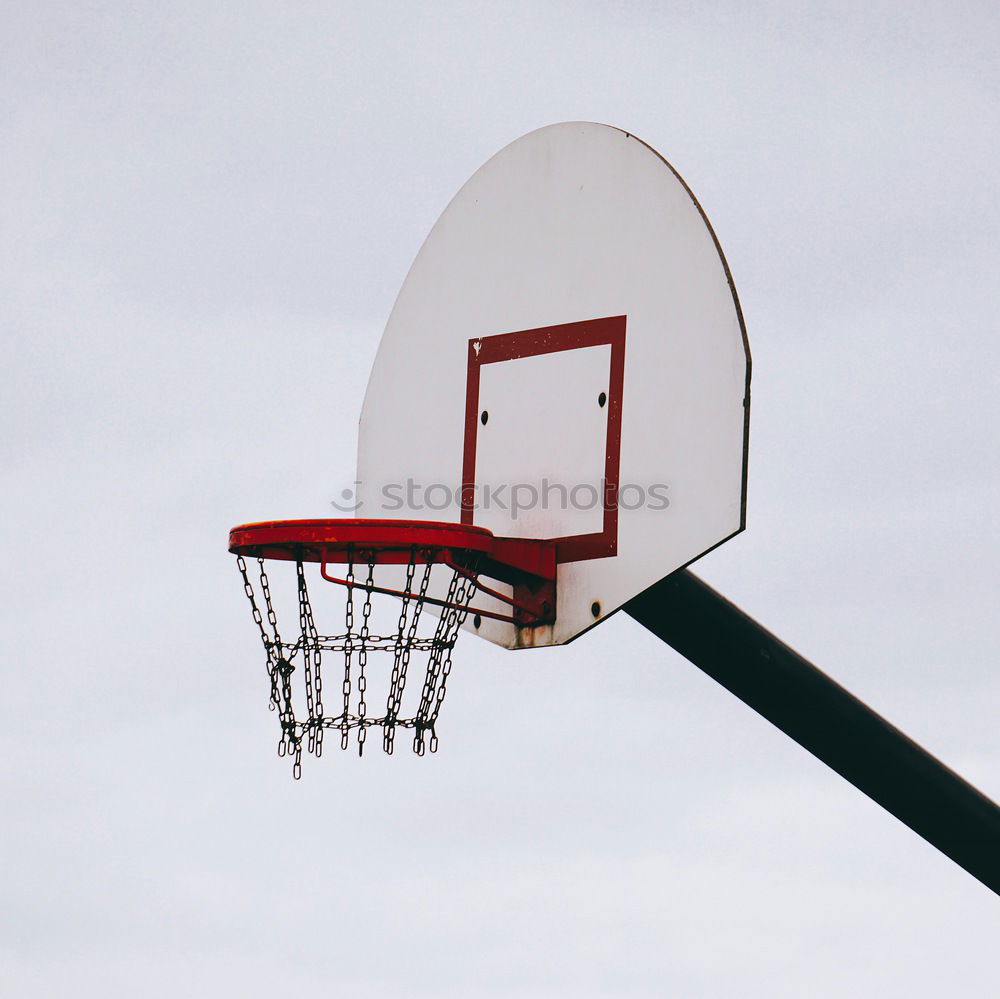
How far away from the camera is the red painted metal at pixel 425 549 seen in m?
4.69

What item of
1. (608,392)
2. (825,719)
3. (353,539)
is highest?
(608,392)

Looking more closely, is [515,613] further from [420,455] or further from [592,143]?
[592,143]

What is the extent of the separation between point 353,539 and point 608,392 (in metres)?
0.99

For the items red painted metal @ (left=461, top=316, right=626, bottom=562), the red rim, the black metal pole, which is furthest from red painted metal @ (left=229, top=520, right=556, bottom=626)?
the black metal pole

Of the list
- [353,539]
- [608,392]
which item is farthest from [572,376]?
[353,539]

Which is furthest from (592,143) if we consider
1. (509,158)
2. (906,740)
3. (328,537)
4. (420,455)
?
(906,740)

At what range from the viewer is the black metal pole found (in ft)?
16.6

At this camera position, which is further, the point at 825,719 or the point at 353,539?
the point at 825,719

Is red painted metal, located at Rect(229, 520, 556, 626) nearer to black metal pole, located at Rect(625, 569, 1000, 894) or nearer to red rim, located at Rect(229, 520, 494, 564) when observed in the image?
red rim, located at Rect(229, 520, 494, 564)

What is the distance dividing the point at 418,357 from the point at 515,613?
110 cm

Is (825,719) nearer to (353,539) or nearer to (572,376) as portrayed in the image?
(572,376)

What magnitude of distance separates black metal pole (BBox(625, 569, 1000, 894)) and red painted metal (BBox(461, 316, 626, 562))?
0.79 ft

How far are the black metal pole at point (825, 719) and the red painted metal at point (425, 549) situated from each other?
13.0 inches

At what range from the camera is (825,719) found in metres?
5.34
